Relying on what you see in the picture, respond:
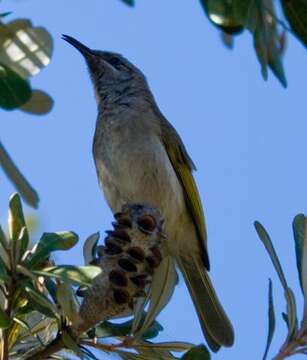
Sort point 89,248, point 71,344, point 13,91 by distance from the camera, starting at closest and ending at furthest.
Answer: point 13,91 < point 71,344 < point 89,248

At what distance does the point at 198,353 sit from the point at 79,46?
3.97 m

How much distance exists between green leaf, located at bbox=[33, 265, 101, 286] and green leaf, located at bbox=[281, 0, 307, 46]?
695mm

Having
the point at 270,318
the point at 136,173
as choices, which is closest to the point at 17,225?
the point at 270,318

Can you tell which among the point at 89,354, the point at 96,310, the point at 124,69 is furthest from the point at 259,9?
the point at 124,69

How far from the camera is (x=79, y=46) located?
565 centimetres

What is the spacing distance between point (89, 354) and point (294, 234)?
674 millimetres

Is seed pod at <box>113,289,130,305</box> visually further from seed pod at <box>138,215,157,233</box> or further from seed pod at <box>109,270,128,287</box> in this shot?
seed pod at <box>138,215,157,233</box>

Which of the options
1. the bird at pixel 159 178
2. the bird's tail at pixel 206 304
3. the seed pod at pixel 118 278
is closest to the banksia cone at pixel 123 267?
the seed pod at pixel 118 278

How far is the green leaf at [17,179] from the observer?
1.56 metres

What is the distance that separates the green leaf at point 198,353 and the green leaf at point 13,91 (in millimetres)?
822

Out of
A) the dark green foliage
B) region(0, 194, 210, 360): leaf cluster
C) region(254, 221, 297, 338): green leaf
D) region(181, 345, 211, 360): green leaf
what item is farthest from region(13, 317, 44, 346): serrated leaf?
the dark green foliage

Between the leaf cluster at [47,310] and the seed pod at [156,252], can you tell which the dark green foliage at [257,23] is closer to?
the leaf cluster at [47,310]

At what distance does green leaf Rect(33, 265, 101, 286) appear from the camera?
70.1 inches

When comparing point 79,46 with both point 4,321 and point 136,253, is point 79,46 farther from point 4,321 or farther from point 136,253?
point 4,321
